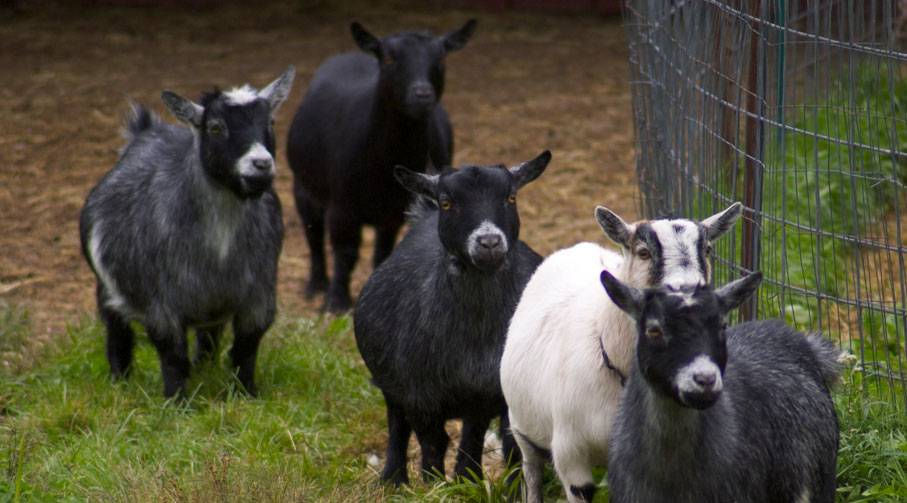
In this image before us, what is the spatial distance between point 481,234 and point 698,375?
1.48m

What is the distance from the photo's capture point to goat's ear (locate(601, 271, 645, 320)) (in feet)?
10.9

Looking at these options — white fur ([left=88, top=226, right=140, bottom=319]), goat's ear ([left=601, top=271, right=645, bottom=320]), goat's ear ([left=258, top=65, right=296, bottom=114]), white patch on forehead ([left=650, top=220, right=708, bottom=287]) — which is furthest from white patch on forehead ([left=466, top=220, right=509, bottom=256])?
white fur ([left=88, top=226, right=140, bottom=319])

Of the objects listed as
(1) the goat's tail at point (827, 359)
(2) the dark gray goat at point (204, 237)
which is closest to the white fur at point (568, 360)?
(1) the goat's tail at point (827, 359)

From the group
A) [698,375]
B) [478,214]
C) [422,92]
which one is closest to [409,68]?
[422,92]

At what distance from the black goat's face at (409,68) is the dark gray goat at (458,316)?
2.43 metres

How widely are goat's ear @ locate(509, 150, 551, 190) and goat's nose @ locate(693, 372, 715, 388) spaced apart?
1773mm

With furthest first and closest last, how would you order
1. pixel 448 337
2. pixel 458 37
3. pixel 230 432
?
pixel 458 37 → pixel 230 432 → pixel 448 337

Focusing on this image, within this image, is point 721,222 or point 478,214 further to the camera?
point 478,214

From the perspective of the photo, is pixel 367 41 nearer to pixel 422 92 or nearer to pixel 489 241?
pixel 422 92

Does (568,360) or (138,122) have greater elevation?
(138,122)

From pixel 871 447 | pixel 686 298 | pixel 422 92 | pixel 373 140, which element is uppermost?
pixel 686 298

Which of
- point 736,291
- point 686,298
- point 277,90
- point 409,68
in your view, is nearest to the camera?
point 686,298

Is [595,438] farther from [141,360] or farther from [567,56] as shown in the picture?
[567,56]

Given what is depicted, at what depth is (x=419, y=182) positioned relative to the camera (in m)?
4.73
